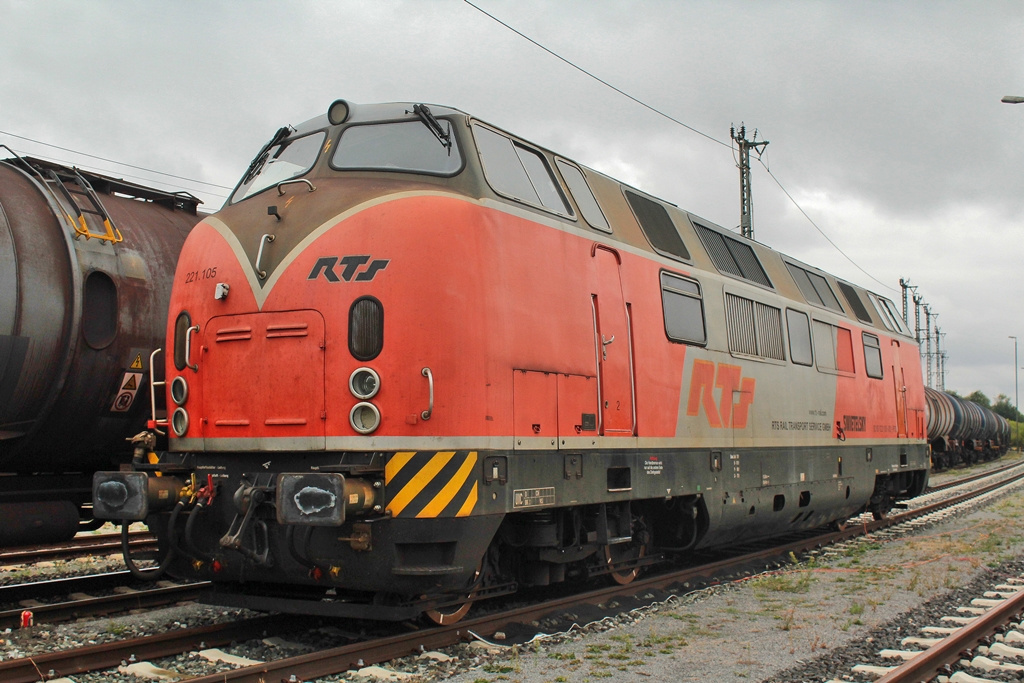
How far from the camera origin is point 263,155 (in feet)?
26.1

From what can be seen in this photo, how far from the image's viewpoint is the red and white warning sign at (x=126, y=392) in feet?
27.5

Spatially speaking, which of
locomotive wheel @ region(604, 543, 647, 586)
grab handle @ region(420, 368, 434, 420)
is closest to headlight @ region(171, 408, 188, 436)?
grab handle @ region(420, 368, 434, 420)

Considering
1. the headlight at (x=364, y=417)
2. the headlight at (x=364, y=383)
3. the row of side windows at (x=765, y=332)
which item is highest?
the row of side windows at (x=765, y=332)

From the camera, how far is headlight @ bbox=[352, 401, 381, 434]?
594cm

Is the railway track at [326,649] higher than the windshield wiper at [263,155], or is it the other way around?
the windshield wiper at [263,155]

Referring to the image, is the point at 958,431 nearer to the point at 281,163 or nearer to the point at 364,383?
the point at 281,163

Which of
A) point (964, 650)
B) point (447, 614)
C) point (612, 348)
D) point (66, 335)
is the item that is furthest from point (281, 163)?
point (964, 650)

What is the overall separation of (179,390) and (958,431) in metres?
34.7

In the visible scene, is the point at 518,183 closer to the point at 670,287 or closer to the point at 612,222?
the point at 612,222

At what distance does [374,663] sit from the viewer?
600cm

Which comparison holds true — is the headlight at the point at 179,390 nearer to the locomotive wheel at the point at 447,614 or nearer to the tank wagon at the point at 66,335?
the tank wagon at the point at 66,335

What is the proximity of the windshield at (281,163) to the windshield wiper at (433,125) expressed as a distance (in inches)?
34.0

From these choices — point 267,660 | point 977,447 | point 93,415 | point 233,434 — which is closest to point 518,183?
point 233,434

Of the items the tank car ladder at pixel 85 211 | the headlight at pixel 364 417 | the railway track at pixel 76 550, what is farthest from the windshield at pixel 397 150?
the railway track at pixel 76 550
